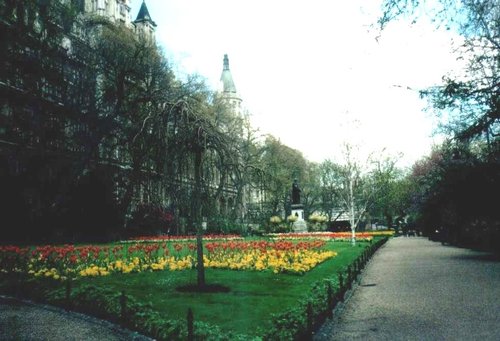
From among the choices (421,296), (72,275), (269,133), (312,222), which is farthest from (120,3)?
(421,296)

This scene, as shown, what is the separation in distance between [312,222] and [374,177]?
9352 mm

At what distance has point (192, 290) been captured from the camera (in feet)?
32.8

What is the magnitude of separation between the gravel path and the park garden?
195 millimetres

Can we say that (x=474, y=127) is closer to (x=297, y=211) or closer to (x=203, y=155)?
(x=203, y=155)

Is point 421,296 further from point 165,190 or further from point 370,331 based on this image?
point 165,190

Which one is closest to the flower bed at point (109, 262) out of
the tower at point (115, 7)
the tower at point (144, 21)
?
the tower at point (115, 7)

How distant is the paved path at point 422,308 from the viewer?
7457 millimetres

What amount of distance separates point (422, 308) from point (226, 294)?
4.20 meters

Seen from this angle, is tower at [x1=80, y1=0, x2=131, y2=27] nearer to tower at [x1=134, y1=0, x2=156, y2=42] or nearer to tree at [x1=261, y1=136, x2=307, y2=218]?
tower at [x1=134, y1=0, x2=156, y2=42]

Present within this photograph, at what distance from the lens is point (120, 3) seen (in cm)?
5284

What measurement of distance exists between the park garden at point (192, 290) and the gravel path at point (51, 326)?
20 centimetres

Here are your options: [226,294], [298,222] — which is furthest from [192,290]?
[298,222]

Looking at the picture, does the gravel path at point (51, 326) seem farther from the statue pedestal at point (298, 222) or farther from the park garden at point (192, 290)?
the statue pedestal at point (298, 222)

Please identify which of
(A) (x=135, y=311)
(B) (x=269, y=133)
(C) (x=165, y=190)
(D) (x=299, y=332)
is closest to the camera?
(D) (x=299, y=332)
